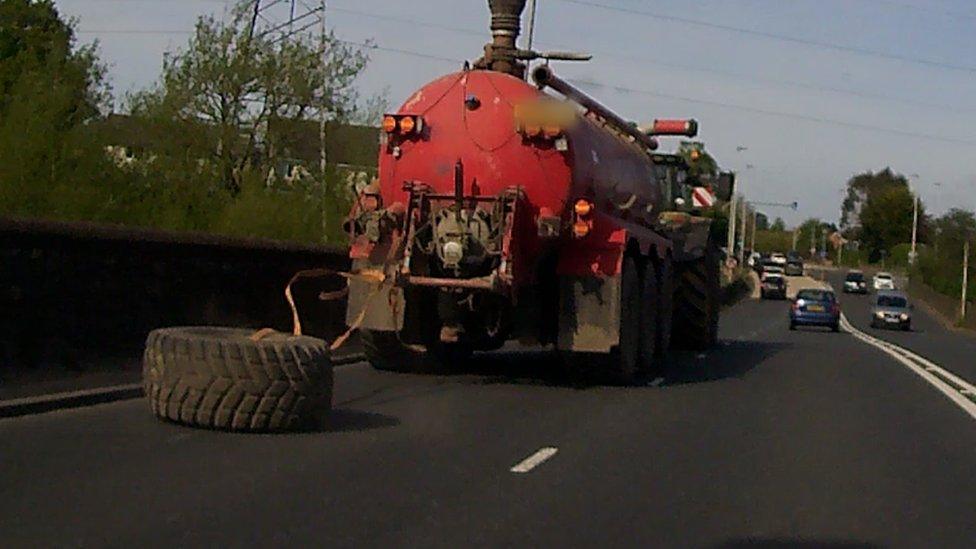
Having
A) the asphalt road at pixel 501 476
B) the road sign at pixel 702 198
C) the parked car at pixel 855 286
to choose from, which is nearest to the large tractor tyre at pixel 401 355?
the asphalt road at pixel 501 476

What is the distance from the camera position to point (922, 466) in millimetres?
12844

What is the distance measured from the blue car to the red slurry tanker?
34699 millimetres

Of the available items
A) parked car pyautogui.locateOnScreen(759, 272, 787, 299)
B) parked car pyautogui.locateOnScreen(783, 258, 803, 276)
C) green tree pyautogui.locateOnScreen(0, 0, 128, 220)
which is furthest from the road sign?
parked car pyautogui.locateOnScreen(783, 258, 803, 276)

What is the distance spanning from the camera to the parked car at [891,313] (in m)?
63.1

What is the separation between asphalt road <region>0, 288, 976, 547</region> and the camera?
8914mm

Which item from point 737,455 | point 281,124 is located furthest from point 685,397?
point 281,124

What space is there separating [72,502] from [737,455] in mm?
5938

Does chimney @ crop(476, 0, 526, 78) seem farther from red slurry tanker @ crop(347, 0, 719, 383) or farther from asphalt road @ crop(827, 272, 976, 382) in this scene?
asphalt road @ crop(827, 272, 976, 382)

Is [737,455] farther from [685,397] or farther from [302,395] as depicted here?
[685,397]

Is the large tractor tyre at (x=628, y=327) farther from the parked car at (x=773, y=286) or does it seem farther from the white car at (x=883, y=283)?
the white car at (x=883, y=283)

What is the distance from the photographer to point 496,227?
56.5 ft

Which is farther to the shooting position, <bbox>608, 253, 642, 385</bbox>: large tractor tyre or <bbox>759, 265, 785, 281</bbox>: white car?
<bbox>759, 265, 785, 281</bbox>: white car

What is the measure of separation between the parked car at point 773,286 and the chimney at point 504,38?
73.8 metres

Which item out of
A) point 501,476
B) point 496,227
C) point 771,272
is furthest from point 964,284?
point 501,476
